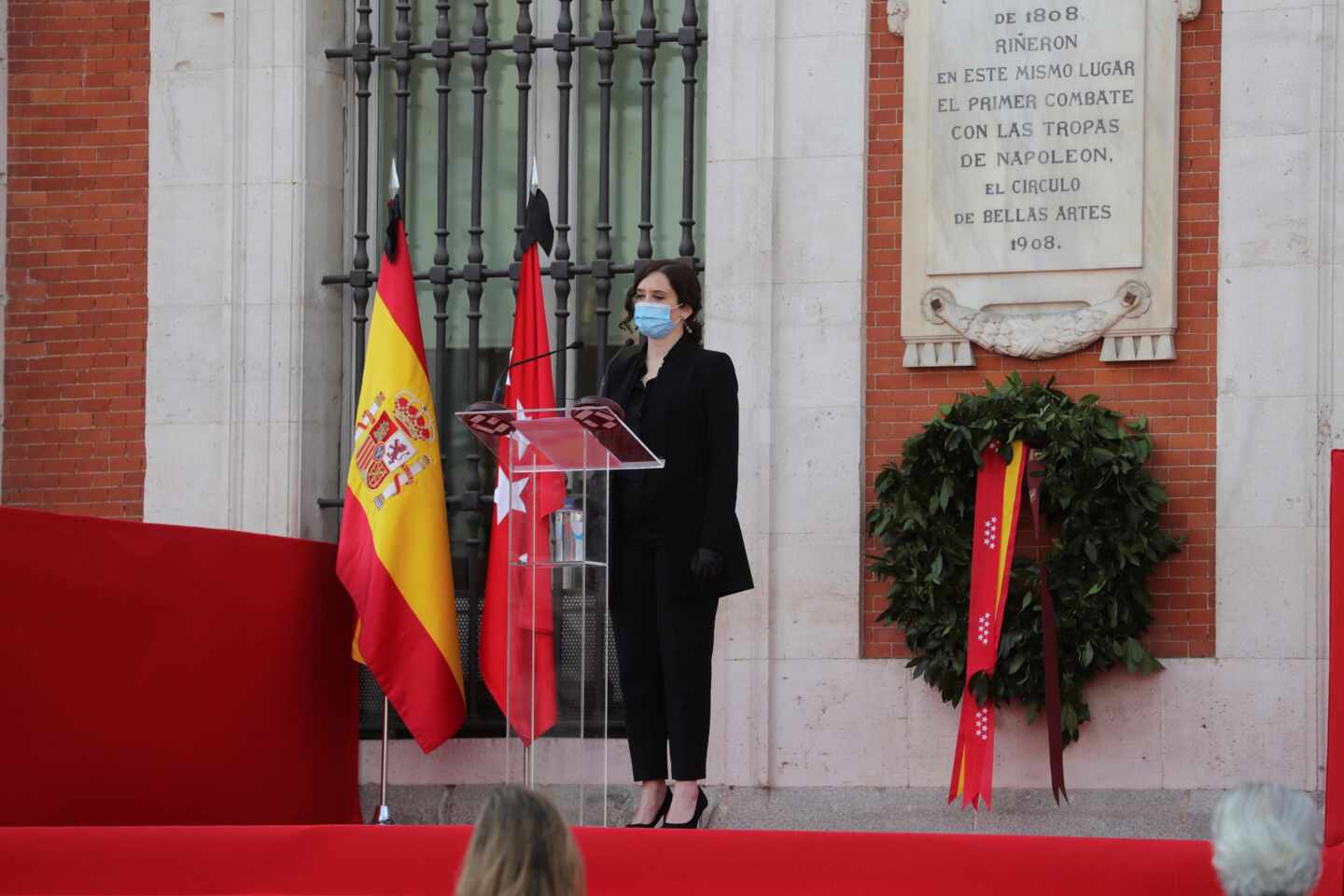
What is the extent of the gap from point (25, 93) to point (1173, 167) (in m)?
4.96

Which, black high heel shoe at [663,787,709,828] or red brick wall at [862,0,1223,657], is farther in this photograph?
red brick wall at [862,0,1223,657]

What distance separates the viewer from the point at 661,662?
242 inches

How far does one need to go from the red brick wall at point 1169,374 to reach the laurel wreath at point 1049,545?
0.36ft

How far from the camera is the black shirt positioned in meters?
6.13

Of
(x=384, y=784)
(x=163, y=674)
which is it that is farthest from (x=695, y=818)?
(x=384, y=784)

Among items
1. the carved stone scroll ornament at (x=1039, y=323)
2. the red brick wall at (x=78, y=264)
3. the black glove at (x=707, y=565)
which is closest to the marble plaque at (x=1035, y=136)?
the carved stone scroll ornament at (x=1039, y=323)

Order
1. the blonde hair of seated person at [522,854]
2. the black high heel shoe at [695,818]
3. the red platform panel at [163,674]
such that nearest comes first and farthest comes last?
1. the blonde hair of seated person at [522,854]
2. the red platform panel at [163,674]
3. the black high heel shoe at [695,818]

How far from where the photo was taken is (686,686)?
608cm

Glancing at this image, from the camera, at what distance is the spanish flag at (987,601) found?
770 centimetres

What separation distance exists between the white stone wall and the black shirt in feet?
10.0

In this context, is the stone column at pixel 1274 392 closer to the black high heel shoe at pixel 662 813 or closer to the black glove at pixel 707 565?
the black high heel shoe at pixel 662 813

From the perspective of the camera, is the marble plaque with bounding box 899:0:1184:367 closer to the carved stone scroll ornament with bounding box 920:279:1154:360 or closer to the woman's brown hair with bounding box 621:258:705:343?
the carved stone scroll ornament with bounding box 920:279:1154:360

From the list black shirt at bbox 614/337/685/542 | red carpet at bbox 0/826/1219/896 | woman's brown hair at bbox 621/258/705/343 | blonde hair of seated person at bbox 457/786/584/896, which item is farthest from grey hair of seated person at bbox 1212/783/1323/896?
woman's brown hair at bbox 621/258/705/343

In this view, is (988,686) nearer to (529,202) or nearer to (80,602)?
(529,202)
